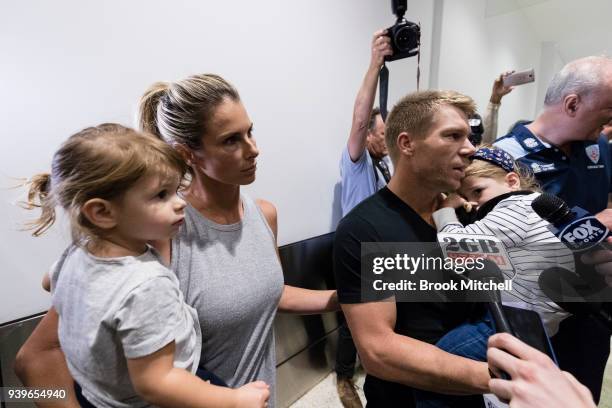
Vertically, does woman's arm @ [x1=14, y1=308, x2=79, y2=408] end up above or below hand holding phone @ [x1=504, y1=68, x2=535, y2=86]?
below

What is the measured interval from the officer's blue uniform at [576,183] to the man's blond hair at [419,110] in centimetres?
49

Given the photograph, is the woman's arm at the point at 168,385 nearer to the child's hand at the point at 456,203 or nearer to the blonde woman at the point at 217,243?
the blonde woman at the point at 217,243

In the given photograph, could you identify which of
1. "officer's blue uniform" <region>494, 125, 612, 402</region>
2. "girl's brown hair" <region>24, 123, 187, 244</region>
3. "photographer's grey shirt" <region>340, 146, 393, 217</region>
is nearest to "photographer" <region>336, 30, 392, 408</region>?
"photographer's grey shirt" <region>340, 146, 393, 217</region>

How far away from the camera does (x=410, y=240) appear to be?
793 millimetres

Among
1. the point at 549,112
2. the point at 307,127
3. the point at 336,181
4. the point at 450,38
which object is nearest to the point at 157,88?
the point at 307,127

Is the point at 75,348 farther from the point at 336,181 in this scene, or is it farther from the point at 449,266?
the point at 336,181

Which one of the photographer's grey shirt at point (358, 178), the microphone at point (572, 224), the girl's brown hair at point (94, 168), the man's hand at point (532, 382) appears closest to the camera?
the man's hand at point (532, 382)

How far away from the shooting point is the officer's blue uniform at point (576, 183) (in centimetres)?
102

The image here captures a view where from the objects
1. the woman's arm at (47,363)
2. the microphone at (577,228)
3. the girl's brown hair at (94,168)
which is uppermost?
the girl's brown hair at (94,168)

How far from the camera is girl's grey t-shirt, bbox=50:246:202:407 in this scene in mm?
455

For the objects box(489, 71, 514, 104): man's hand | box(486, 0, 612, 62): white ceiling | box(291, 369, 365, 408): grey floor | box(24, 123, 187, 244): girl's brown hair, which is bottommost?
box(291, 369, 365, 408): grey floor

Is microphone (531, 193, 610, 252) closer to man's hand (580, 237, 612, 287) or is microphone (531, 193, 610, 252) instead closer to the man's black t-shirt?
man's hand (580, 237, 612, 287)

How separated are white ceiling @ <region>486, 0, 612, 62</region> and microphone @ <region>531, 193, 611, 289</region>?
2802 mm

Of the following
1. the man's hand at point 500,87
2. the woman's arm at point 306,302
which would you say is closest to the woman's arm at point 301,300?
the woman's arm at point 306,302
